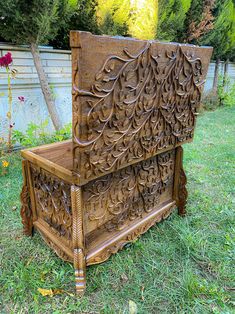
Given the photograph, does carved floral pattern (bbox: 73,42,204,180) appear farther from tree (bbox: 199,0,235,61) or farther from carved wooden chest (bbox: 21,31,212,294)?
tree (bbox: 199,0,235,61)

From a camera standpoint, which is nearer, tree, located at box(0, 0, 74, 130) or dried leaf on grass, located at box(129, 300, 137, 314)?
dried leaf on grass, located at box(129, 300, 137, 314)

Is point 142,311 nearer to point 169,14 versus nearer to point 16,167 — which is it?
point 16,167

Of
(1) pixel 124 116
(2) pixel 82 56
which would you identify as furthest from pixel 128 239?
(2) pixel 82 56

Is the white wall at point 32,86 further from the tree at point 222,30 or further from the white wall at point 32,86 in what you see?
the tree at point 222,30

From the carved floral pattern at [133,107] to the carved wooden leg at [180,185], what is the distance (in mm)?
234

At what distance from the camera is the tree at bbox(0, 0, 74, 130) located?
2.28m

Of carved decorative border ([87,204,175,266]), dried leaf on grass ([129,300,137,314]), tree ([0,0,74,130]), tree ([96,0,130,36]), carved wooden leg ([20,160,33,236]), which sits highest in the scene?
tree ([96,0,130,36])

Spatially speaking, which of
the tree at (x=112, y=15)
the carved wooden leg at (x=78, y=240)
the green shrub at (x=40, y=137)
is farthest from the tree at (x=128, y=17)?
the carved wooden leg at (x=78, y=240)

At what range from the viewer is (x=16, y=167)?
2.46 metres

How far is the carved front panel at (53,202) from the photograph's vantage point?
3.86 ft

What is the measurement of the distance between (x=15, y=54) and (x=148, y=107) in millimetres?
2174

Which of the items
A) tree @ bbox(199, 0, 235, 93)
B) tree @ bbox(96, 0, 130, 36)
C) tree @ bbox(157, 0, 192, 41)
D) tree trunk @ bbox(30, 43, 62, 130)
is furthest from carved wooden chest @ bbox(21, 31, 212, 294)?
tree @ bbox(199, 0, 235, 93)

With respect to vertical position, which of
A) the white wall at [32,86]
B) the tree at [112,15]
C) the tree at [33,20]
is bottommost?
the white wall at [32,86]

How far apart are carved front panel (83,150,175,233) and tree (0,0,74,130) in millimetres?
1921
